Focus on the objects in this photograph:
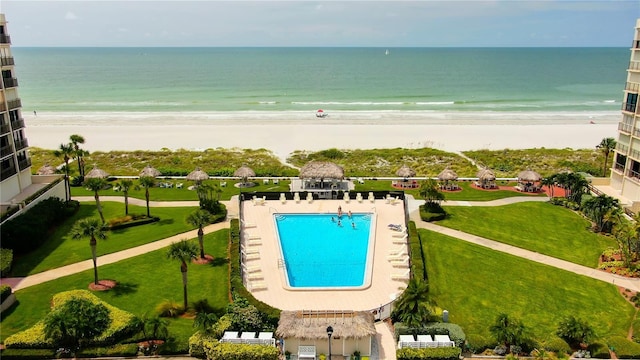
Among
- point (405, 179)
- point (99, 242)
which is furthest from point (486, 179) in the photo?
point (99, 242)

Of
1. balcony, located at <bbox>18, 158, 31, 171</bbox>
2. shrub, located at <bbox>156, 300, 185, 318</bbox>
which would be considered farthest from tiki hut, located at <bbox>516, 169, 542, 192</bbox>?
balcony, located at <bbox>18, 158, 31, 171</bbox>

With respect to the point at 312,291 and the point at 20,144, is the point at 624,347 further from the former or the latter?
the point at 20,144

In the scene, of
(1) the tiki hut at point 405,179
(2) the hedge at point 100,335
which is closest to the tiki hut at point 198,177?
(1) the tiki hut at point 405,179

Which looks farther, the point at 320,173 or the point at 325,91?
the point at 325,91

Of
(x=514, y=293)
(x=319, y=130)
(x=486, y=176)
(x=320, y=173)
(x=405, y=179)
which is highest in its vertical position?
(x=319, y=130)

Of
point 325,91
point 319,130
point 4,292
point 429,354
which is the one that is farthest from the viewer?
point 325,91

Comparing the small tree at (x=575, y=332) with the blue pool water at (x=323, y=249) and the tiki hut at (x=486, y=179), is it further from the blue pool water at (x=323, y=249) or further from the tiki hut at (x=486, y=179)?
the tiki hut at (x=486, y=179)

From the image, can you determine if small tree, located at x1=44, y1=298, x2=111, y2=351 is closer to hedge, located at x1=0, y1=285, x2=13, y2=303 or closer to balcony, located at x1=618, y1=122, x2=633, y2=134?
hedge, located at x1=0, y1=285, x2=13, y2=303
